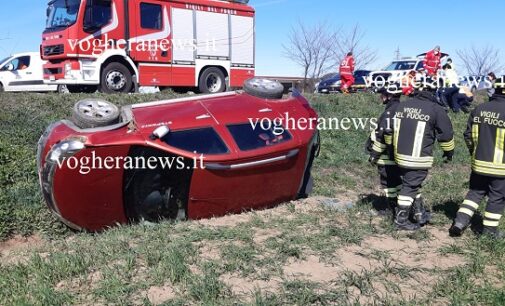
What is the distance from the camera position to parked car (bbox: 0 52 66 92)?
1558cm

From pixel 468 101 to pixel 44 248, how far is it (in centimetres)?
1248

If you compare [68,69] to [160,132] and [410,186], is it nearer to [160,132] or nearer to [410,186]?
[160,132]

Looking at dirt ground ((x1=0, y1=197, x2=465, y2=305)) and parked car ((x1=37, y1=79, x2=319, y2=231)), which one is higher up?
parked car ((x1=37, y1=79, x2=319, y2=231))

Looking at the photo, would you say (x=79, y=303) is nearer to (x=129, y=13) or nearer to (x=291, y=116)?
(x=291, y=116)

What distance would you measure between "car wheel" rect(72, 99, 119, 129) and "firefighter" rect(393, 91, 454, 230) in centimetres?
284

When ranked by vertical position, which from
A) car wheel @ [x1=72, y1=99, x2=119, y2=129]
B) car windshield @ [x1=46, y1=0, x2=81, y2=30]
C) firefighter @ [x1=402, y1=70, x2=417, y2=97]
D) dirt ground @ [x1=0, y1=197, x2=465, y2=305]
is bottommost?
dirt ground @ [x1=0, y1=197, x2=465, y2=305]

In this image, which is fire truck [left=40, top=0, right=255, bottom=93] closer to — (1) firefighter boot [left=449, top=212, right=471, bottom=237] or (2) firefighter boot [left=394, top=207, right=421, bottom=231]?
(2) firefighter boot [left=394, top=207, right=421, bottom=231]

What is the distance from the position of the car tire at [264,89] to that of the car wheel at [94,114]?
1702mm

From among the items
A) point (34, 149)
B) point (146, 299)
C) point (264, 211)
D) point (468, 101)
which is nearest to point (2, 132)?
point (34, 149)

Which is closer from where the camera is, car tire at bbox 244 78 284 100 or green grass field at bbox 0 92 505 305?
green grass field at bbox 0 92 505 305

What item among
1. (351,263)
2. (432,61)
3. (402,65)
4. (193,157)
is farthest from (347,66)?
(351,263)

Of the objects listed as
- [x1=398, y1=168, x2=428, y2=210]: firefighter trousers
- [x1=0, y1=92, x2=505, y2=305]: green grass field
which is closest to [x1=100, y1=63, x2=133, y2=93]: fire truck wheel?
[x1=0, y1=92, x2=505, y2=305]: green grass field

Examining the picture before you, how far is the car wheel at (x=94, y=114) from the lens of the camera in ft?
15.8

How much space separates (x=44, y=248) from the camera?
15.6ft
